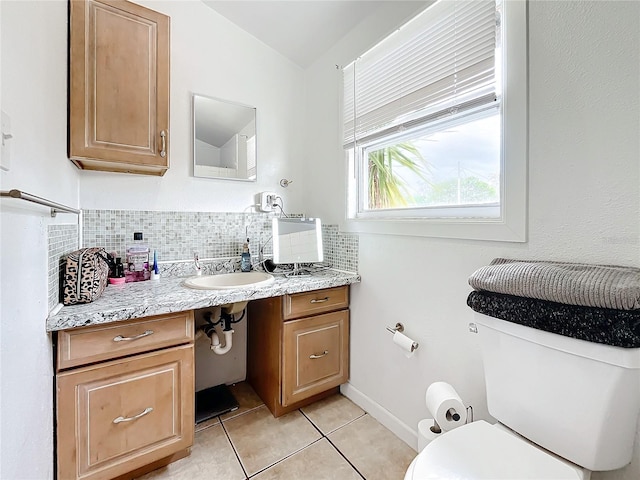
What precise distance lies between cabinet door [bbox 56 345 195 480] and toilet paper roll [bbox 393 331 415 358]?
995mm

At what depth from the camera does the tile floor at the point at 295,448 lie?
1312 mm

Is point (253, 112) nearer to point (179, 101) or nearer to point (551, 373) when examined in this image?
point (179, 101)

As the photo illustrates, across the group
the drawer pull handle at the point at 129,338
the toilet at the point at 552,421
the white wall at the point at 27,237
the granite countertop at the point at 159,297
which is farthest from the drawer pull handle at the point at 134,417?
the toilet at the point at 552,421

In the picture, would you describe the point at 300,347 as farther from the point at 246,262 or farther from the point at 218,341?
the point at 246,262

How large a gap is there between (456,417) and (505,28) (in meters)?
1.50

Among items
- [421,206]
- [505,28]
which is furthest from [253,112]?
[505,28]

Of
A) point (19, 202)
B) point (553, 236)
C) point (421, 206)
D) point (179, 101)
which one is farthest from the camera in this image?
point (179, 101)

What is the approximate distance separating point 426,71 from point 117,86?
4.83 feet

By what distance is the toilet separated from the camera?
73 cm

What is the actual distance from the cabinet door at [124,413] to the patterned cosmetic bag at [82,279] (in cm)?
27

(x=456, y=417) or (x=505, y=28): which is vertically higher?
(x=505, y=28)

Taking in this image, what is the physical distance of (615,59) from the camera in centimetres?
85

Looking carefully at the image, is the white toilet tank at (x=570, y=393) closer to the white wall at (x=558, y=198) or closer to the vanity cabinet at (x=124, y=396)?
the white wall at (x=558, y=198)

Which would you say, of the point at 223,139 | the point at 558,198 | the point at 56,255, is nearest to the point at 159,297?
the point at 56,255
